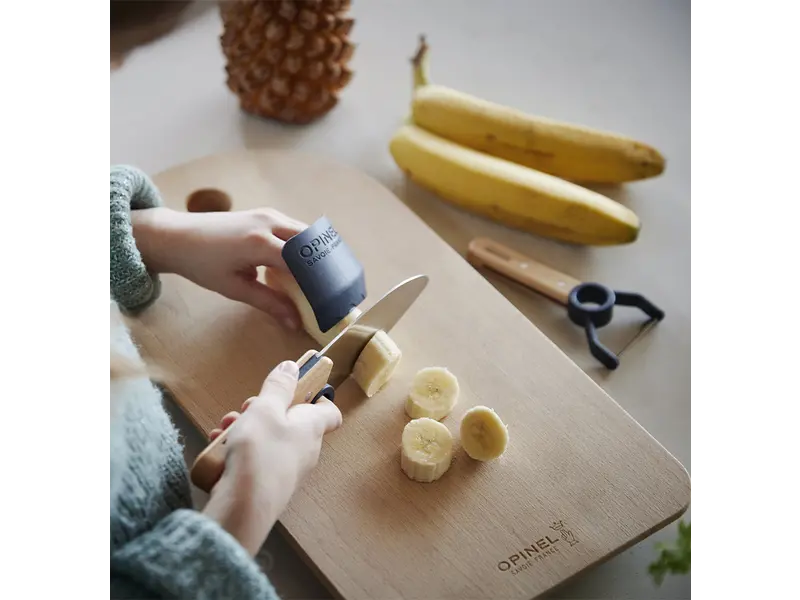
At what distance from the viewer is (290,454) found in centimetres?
78

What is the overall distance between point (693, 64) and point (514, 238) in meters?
0.57

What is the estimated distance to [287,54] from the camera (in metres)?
1.28

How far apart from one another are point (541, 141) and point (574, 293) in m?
0.27

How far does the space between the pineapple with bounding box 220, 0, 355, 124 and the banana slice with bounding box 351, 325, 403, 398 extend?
21.4 inches

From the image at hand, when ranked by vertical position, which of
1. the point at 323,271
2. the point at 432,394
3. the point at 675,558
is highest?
the point at 323,271

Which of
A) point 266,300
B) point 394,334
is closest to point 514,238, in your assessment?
point 394,334

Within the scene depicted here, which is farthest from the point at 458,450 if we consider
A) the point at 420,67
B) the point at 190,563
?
the point at 420,67

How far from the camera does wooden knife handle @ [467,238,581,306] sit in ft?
3.76

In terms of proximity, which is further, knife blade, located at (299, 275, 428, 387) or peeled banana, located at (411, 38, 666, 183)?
peeled banana, located at (411, 38, 666, 183)

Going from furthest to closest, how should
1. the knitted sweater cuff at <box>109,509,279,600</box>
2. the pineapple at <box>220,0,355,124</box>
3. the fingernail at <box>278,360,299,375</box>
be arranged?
1. the pineapple at <box>220,0,355,124</box>
2. the fingernail at <box>278,360,299,375</box>
3. the knitted sweater cuff at <box>109,509,279,600</box>

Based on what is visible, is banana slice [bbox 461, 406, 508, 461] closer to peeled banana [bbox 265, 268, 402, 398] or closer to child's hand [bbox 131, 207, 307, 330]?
peeled banana [bbox 265, 268, 402, 398]

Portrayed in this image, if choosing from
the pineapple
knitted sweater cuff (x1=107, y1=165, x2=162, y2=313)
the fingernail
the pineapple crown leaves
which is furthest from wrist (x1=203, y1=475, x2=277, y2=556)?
the pineapple

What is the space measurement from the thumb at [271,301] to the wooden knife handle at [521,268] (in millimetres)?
298

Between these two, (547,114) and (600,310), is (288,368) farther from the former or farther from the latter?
(547,114)
